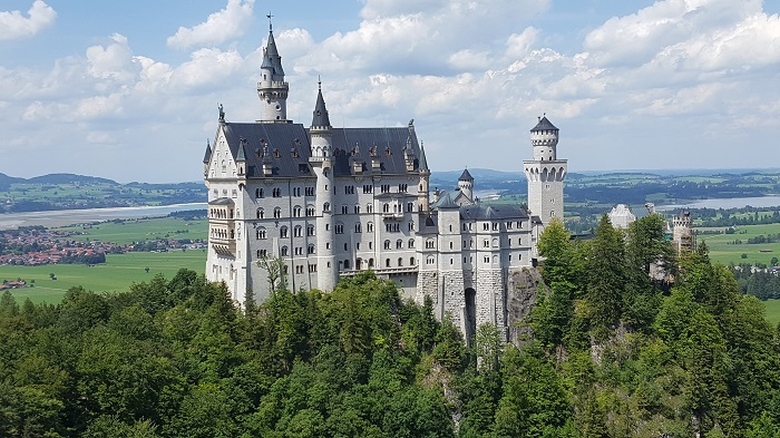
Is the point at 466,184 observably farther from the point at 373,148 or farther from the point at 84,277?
the point at 84,277

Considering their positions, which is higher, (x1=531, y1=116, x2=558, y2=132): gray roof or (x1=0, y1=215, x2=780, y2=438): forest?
(x1=531, y1=116, x2=558, y2=132): gray roof

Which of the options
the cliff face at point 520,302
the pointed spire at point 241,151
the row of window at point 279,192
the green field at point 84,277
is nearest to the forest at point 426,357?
Answer: the cliff face at point 520,302

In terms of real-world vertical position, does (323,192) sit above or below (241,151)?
below

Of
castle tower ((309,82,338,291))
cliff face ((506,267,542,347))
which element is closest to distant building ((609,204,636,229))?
cliff face ((506,267,542,347))

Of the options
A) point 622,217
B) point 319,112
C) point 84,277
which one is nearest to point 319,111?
point 319,112

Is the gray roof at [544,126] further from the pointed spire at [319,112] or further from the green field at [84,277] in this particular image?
the green field at [84,277]

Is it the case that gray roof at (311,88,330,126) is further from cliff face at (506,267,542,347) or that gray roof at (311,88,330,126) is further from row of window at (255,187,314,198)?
cliff face at (506,267,542,347)
